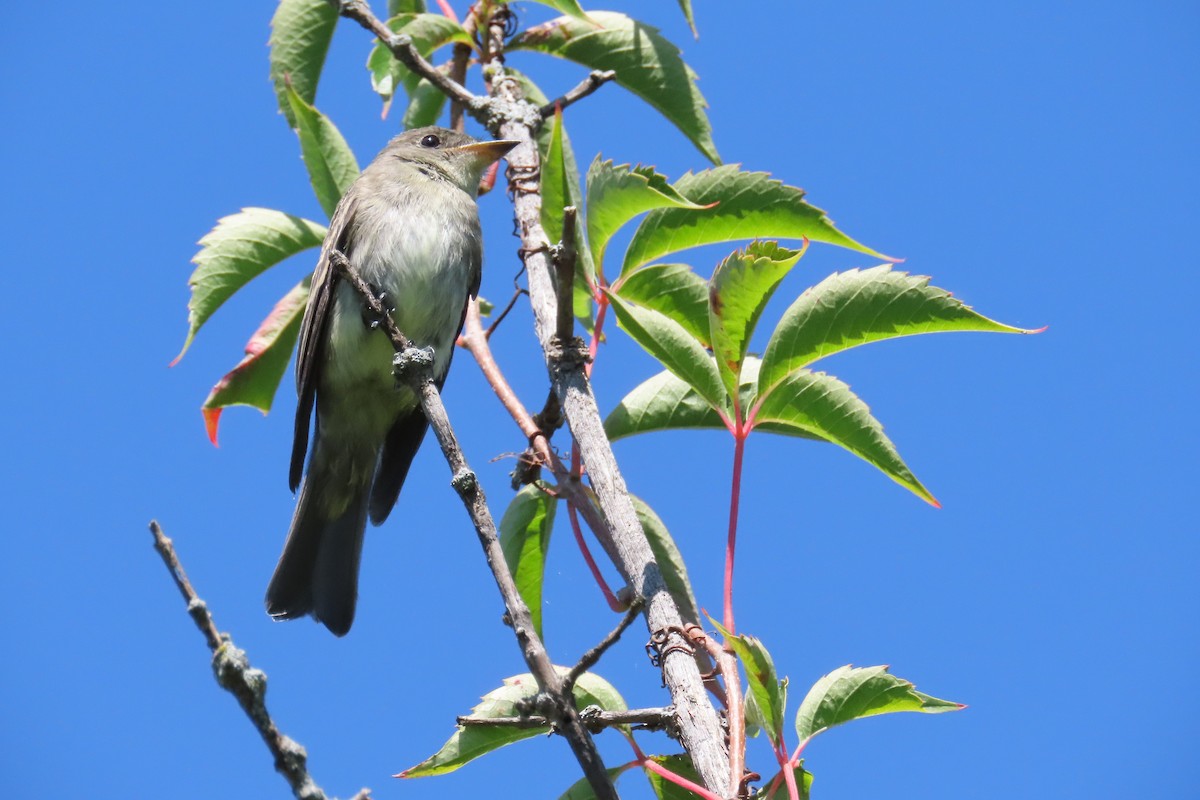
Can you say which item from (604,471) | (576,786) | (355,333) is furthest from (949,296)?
(355,333)

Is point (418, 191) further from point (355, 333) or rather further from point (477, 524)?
point (477, 524)

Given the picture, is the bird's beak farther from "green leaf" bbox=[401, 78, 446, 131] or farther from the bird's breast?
the bird's breast

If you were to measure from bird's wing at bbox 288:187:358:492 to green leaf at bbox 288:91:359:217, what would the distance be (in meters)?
0.10

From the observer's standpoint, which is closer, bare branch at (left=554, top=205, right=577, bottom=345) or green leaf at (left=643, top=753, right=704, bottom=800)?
green leaf at (left=643, top=753, right=704, bottom=800)

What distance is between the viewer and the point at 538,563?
3.34 m

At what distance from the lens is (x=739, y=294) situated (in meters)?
2.66

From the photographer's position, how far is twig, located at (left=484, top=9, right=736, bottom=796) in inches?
88.0

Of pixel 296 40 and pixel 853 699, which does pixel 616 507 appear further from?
pixel 296 40

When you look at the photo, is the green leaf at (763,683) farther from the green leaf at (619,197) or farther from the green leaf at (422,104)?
the green leaf at (422,104)

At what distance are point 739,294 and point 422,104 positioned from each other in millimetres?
2343

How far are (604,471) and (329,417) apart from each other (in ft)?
9.25

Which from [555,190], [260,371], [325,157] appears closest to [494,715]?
[555,190]

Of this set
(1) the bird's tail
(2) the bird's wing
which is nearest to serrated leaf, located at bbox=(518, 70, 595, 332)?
(2) the bird's wing

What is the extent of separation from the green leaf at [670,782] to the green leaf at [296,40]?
9.90 feet
